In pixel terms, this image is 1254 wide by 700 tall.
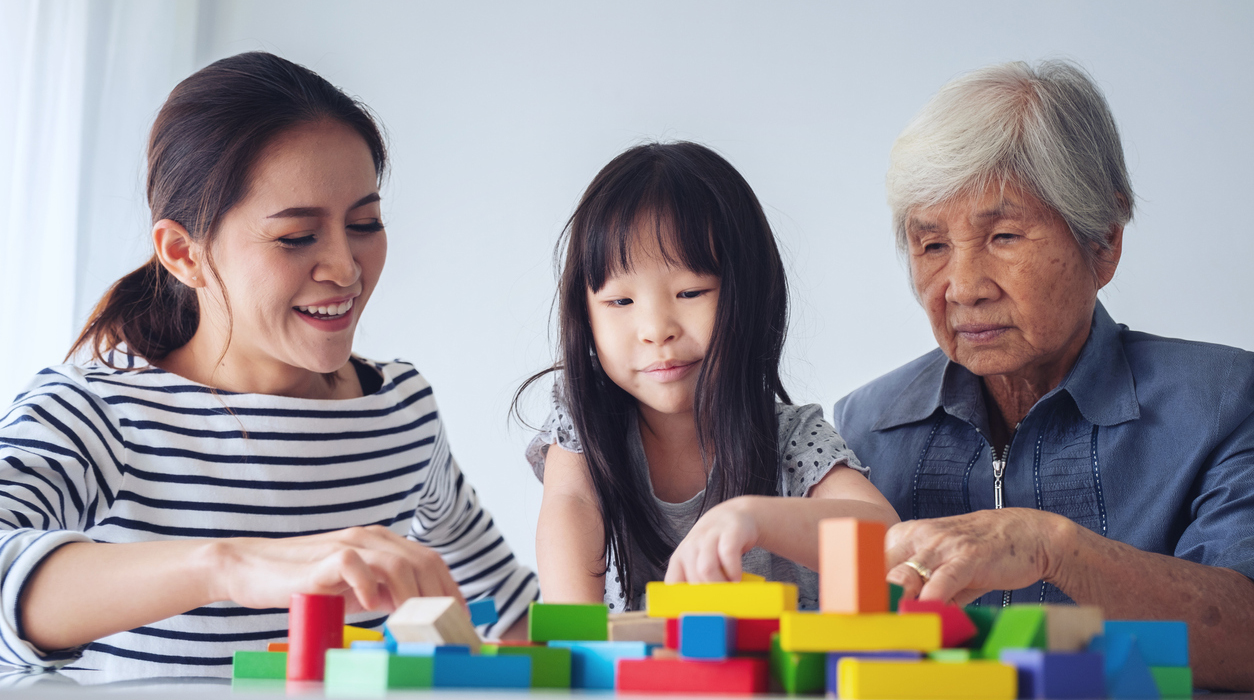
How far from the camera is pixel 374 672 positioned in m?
0.49

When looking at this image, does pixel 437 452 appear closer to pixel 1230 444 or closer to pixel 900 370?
pixel 900 370

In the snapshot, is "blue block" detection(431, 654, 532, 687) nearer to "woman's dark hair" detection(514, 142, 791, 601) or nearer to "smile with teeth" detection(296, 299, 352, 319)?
"woman's dark hair" detection(514, 142, 791, 601)

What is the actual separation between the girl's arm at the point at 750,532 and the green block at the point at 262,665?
0.31m

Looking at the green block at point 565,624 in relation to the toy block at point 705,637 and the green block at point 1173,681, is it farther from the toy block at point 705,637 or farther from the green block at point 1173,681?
the green block at point 1173,681

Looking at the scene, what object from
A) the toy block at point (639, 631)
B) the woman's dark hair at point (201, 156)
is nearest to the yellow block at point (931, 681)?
the toy block at point (639, 631)

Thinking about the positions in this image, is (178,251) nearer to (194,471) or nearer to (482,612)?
(194,471)

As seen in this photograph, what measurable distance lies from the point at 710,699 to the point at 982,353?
0.93 metres

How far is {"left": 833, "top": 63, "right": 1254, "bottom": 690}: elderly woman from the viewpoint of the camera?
1146 mm

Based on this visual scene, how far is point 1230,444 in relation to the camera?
1124 mm

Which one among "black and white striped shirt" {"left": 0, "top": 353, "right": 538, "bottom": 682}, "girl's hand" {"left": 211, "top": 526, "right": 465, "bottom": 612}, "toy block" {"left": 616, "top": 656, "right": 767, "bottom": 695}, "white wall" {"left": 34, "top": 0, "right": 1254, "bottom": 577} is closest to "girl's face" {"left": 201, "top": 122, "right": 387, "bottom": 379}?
"black and white striped shirt" {"left": 0, "top": 353, "right": 538, "bottom": 682}

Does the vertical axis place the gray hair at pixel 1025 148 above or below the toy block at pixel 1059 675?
above

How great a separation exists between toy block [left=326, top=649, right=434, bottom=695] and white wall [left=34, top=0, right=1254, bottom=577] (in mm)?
1470

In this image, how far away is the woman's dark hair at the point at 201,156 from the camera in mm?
1127

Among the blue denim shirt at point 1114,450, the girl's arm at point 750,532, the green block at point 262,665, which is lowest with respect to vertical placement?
the green block at point 262,665
